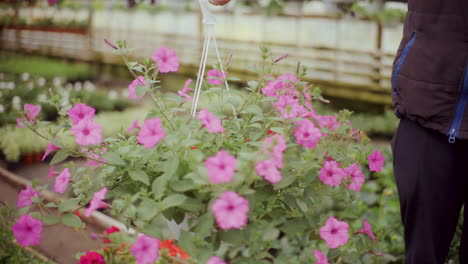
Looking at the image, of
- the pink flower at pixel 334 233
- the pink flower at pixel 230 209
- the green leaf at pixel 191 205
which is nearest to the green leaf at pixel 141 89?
the green leaf at pixel 191 205

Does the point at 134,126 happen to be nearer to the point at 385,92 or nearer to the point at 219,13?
the point at 385,92

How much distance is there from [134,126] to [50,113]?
3434 mm

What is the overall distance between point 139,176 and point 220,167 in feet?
0.93

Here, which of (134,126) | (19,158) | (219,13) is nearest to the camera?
(134,126)

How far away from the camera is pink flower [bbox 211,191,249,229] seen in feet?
3.04

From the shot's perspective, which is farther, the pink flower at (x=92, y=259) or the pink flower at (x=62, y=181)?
the pink flower at (x=92, y=259)

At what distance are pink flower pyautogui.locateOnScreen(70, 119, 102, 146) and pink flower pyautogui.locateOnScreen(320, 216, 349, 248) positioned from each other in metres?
0.54

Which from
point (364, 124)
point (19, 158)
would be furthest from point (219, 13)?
point (19, 158)

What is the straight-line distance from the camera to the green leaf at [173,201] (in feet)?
3.44

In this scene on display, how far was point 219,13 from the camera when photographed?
7285 mm

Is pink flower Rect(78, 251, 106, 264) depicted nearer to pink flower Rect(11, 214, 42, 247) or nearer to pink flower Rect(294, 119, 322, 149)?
pink flower Rect(11, 214, 42, 247)

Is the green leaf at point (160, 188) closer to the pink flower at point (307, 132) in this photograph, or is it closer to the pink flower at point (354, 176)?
the pink flower at point (307, 132)

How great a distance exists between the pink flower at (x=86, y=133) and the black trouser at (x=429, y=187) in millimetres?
756

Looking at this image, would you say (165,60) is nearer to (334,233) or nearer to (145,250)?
(145,250)
